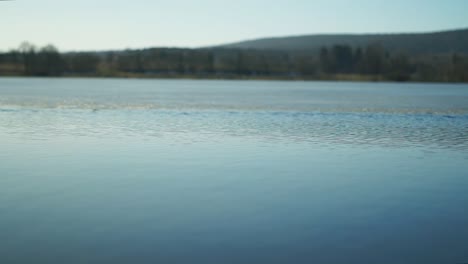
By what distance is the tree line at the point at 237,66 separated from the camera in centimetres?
11956

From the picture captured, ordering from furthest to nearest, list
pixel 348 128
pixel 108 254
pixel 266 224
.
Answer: pixel 348 128 < pixel 266 224 < pixel 108 254

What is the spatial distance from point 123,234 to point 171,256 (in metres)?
1.05

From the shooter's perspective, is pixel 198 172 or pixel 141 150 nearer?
pixel 198 172

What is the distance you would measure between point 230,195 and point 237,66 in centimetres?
12517

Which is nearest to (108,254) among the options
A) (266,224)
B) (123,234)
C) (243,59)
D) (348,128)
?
(123,234)

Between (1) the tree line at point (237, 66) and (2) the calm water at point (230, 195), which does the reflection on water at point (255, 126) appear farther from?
(1) the tree line at point (237, 66)

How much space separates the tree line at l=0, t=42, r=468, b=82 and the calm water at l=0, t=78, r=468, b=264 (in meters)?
105

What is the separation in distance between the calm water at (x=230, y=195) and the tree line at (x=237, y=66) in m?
105

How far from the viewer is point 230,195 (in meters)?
9.44

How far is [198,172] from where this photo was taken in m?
11.5

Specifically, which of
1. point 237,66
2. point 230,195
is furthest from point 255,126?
point 237,66

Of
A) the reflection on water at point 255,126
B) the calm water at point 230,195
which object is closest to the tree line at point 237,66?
the reflection on water at point 255,126

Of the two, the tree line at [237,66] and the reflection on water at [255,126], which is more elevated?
the tree line at [237,66]

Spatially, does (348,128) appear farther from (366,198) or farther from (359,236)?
(359,236)
